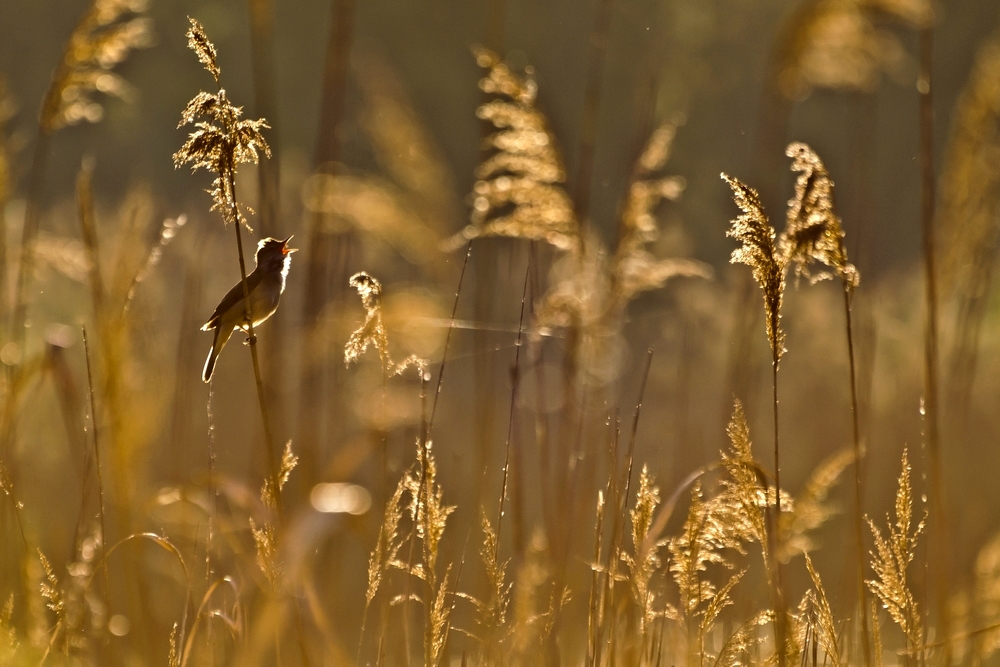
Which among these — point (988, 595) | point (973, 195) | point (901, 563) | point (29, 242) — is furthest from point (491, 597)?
point (973, 195)

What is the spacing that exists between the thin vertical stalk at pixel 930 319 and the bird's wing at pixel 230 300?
1.30m

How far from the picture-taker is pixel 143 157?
1427 centimetres

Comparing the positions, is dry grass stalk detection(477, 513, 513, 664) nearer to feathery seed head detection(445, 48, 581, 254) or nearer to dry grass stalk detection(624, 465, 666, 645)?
dry grass stalk detection(624, 465, 666, 645)

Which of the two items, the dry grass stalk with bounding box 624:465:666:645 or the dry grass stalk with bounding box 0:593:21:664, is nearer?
the dry grass stalk with bounding box 0:593:21:664

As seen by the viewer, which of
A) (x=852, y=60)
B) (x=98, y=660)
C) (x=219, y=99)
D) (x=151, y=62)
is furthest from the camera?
(x=151, y=62)

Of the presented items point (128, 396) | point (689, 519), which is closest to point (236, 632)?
point (128, 396)

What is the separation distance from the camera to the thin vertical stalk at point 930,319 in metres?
1.70

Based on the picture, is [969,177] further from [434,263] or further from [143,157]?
[143,157]

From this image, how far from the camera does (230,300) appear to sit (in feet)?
7.44

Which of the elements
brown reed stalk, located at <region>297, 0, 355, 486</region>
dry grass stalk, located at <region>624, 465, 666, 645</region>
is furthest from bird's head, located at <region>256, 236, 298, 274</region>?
dry grass stalk, located at <region>624, 465, 666, 645</region>

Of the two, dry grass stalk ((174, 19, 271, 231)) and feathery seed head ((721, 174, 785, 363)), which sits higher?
dry grass stalk ((174, 19, 271, 231))

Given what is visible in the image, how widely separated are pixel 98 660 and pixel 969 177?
2.20 m

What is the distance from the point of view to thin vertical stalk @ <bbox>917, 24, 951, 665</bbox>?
5.59 feet

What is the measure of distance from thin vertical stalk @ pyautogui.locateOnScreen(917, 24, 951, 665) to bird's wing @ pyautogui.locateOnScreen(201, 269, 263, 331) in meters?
1.30
